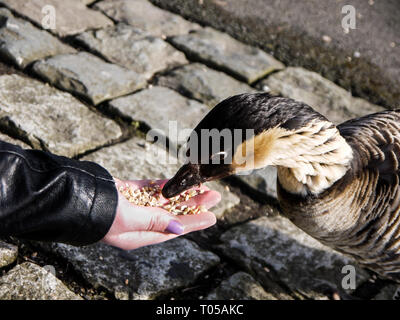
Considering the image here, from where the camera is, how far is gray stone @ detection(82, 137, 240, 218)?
3.79 meters

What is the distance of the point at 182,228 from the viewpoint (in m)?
2.90

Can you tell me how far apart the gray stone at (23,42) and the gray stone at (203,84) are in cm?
94

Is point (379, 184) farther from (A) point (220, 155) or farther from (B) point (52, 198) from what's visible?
(B) point (52, 198)

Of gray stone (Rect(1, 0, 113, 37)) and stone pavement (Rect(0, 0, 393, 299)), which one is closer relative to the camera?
stone pavement (Rect(0, 0, 393, 299))

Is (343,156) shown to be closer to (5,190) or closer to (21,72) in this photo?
(5,190)

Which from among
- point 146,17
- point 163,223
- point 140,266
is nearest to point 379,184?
point 163,223

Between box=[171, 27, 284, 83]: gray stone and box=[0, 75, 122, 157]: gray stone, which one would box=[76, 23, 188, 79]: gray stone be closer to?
box=[171, 27, 284, 83]: gray stone

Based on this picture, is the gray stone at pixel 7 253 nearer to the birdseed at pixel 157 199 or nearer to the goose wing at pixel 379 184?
the birdseed at pixel 157 199

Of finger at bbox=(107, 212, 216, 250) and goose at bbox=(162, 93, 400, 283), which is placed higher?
goose at bbox=(162, 93, 400, 283)

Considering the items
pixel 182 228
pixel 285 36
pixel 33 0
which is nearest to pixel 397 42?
pixel 285 36

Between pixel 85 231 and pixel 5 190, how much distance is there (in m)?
0.45

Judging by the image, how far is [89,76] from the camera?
4.52 meters

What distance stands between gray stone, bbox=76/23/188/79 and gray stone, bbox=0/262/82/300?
2.41m

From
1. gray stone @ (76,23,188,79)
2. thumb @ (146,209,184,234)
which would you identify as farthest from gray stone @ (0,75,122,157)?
thumb @ (146,209,184,234)
